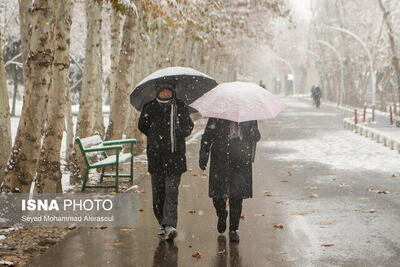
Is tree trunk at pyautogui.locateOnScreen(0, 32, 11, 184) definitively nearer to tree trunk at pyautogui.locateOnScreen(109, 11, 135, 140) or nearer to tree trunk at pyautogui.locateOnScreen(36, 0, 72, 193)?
tree trunk at pyautogui.locateOnScreen(36, 0, 72, 193)

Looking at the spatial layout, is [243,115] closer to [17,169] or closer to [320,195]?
[17,169]

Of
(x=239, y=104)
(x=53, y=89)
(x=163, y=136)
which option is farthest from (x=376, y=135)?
(x=163, y=136)

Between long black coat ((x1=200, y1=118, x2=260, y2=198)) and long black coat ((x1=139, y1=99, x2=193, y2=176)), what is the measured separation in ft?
0.88

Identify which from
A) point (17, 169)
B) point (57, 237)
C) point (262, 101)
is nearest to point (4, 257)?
point (57, 237)

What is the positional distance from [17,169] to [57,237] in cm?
124

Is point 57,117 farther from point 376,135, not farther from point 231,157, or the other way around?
point 376,135

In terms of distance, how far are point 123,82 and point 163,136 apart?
23.5ft

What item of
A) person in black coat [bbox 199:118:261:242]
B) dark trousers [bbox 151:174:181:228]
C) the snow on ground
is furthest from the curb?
dark trousers [bbox 151:174:181:228]

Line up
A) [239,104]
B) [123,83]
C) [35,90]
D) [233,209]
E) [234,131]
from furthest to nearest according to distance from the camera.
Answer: [123,83] → [35,90] → [233,209] → [234,131] → [239,104]

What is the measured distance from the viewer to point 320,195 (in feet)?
34.1

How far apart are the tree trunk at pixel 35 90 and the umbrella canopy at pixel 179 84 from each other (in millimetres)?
1213

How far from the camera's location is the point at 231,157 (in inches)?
266

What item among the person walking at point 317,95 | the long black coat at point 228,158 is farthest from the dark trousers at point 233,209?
the person walking at point 317,95

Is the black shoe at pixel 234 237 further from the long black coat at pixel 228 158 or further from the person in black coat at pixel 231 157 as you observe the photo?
the long black coat at pixel 228 158
